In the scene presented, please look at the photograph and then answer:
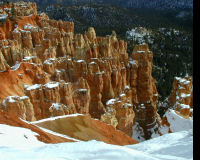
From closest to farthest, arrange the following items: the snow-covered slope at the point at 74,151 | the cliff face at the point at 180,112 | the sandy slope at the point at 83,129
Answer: the snow-covered slope at the point at 74,151 < the sandy slope at the point at 83,129 < the cliff face at the point at 180,112

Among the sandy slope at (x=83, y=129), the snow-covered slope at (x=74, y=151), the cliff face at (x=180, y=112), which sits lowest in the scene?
the cliff face at (x=180, y=112)

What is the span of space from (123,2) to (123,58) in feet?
382

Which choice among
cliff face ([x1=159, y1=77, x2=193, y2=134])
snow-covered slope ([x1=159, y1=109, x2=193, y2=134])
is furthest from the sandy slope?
cliff face ([x1=159, y1=77, x2=193, y2=134])

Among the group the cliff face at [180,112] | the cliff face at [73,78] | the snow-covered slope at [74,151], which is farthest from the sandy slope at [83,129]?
the snow-covered slope at [74,151]

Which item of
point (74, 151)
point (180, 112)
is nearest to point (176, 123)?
point (180, 112)

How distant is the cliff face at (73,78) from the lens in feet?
51.4

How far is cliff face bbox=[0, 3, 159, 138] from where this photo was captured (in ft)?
51.4

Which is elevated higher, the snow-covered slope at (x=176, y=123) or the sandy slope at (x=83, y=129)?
the sandy slope at (x=83, y=129)

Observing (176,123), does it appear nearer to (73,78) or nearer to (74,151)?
(74,151)

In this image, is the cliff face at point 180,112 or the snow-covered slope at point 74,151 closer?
the snow-covered slope at point 74,151

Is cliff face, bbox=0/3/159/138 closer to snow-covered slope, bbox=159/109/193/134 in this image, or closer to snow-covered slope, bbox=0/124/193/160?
snow-covered slope, bbox=159/109/193/134

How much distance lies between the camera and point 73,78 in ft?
72.9

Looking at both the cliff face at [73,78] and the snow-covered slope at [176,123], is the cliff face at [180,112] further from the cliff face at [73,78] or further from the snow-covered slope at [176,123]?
the cliff face at [73,78]

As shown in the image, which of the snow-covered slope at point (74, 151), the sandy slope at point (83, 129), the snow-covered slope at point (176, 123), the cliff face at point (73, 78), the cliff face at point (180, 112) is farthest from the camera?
the cliff face at point (73, 78)
